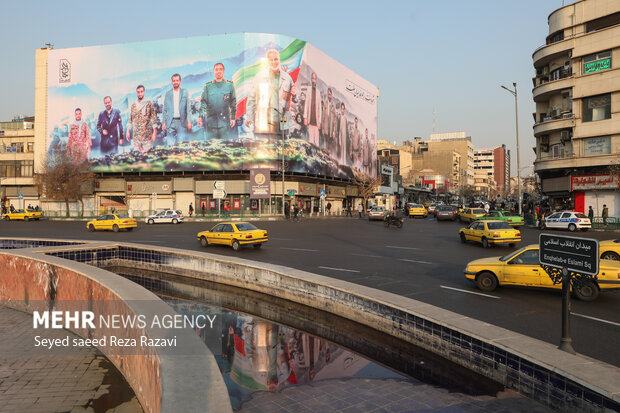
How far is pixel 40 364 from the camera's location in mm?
6734

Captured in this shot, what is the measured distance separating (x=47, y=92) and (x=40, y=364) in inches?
3132

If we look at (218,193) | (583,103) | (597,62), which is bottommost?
(218,193)

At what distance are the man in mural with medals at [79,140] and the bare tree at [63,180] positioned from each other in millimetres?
2912

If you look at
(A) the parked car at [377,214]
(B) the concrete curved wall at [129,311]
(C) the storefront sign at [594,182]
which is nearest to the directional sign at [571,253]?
(B) the concrete curved wall at [129,311]

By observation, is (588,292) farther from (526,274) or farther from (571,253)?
(571,253)

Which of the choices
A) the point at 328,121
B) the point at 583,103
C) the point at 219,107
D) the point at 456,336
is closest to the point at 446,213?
the point at 583,103

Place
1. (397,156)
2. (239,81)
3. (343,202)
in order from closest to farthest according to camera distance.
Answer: (239,81), (343,202), (397,156)

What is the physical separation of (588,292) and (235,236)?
14.4 metres

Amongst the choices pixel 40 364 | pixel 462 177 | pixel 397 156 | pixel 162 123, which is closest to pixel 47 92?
pixel 162 123

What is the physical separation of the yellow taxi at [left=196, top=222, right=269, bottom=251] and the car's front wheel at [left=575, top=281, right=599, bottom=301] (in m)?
13.3

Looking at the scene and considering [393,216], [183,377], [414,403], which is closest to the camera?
[183,377]

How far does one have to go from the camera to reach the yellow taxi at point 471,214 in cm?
3641

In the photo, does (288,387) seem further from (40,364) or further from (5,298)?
(5,298)

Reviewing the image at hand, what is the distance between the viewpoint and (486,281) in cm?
1119
